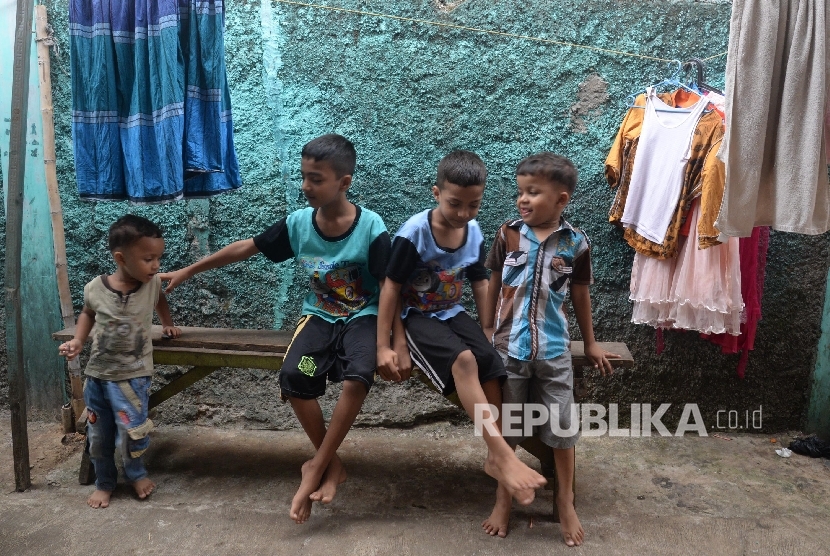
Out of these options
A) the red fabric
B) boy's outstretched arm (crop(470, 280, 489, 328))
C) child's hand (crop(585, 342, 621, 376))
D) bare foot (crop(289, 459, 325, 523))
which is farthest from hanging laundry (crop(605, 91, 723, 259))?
bare foot (crop(289, 459, 325, 523))

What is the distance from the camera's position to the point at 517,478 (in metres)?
2.34

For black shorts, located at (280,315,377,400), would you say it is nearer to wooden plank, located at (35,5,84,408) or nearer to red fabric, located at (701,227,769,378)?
wooden plank, located at (35,5,84,408)

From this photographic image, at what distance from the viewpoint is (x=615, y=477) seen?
3.18 m

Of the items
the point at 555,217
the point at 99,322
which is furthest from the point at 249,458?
the point at 555,217

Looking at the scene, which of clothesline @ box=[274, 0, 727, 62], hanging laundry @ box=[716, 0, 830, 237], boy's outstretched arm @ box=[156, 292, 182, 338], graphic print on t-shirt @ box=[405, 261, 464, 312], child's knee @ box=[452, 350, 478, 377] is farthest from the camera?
clothesline @ box=[274, 0, 727, 62]

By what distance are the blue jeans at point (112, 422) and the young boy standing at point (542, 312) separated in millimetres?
1495

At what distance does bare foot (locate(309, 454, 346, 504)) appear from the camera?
2555mm

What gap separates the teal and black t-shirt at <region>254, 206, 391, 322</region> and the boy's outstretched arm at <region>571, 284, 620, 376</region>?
79cm

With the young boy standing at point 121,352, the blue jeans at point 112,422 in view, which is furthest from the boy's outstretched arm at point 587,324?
the blue jeans at point 112,422

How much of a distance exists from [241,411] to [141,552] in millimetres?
1212

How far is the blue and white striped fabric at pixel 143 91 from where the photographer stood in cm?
257

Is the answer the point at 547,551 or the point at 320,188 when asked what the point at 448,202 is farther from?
the point at 547,551

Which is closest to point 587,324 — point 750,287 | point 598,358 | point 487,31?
point 598,358

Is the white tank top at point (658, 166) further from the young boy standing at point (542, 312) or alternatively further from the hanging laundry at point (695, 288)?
the young boy standing at point (542, 312)
